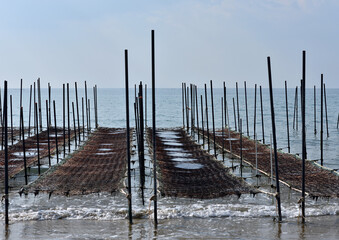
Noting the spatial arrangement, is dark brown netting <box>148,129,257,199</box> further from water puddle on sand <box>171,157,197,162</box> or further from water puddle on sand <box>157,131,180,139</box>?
water puddle on sand <box>157,131,180,139</box>

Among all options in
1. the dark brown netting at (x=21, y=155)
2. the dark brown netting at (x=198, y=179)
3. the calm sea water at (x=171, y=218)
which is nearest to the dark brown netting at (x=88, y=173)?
the calm sea water at (x=171, y=218)

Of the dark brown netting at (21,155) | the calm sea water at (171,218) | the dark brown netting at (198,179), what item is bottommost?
the calm sea water at (171,218)

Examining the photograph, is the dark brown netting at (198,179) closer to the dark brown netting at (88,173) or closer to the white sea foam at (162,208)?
the white sea foam at (162,208)

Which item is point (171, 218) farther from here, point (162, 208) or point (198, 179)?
point (198, 179)

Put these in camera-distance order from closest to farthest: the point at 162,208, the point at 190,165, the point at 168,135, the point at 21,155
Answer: the point at 162,208
the point at 190,165
the point at 21,155
the point at 168,135

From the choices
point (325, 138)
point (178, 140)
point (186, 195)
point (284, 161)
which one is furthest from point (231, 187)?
point (325, 138)

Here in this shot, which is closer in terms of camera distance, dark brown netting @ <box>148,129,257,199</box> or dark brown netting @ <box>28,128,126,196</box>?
dark brown netting @ <box>148,129,257,199</box>

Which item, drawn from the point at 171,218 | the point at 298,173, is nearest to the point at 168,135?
the point at 298,173

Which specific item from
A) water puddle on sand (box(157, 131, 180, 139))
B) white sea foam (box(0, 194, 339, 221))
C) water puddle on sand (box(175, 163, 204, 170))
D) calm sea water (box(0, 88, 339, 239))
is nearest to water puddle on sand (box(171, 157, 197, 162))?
water puddle on sand (box(175, 163, 204, 170))

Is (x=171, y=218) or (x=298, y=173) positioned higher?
(x=298, y=173)

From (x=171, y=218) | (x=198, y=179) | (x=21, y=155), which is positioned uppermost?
(x=21, y=155)

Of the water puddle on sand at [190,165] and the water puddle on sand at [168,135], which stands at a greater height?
the water puddle on sand at [168,135]

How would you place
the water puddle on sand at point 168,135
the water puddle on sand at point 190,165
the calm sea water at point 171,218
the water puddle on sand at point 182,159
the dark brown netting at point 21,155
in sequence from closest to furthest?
the calm sea water at point 171,218
the dark brown netting at point 21,155
the water puddle on sand at point 190,165
the water puddle on sand at point 182,159
the water puddle on sand at point 168,135

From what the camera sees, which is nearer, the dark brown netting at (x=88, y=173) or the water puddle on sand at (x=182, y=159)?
the dark brown netting at (x=88, y=173)
